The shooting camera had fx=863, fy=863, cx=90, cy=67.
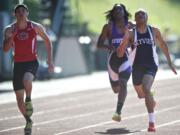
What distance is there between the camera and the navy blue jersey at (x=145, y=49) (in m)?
13.7

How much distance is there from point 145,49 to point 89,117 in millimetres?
3488

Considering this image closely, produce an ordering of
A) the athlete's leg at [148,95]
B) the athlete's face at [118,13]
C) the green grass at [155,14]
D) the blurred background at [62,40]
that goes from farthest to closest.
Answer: the green grass at [155,14]
the blurred background at [62,40]
the athlete's face at [118,13]
the athlete's leg at [148,95]

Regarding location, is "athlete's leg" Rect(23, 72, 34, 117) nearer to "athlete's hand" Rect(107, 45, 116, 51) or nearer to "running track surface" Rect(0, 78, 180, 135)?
"running track surface" Rect(0, 78, 180, 135)

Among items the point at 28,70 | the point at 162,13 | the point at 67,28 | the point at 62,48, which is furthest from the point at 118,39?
the point at 162,13

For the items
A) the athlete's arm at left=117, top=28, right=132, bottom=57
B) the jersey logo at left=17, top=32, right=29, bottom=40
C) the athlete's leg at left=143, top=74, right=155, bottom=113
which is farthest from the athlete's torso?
the jersey logo at left=17, top=32, right=29, bottom=40

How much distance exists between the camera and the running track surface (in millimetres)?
13844

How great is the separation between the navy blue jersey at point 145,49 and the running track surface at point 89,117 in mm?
1062

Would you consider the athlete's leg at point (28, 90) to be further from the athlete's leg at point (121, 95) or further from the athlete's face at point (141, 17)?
the athlete's leg at point (121, 95)

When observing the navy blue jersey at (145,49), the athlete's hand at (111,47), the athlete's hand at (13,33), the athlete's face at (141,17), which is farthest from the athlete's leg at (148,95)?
the athlete's hand at (13,33)

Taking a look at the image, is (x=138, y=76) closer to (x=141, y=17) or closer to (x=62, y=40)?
(x=141, y=17)

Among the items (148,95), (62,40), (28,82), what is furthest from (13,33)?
(62,40)

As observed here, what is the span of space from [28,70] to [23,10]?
36.7 inches

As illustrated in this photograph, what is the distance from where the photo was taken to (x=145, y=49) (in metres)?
13.8

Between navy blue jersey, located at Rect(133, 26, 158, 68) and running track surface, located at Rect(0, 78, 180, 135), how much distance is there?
1.06 m
